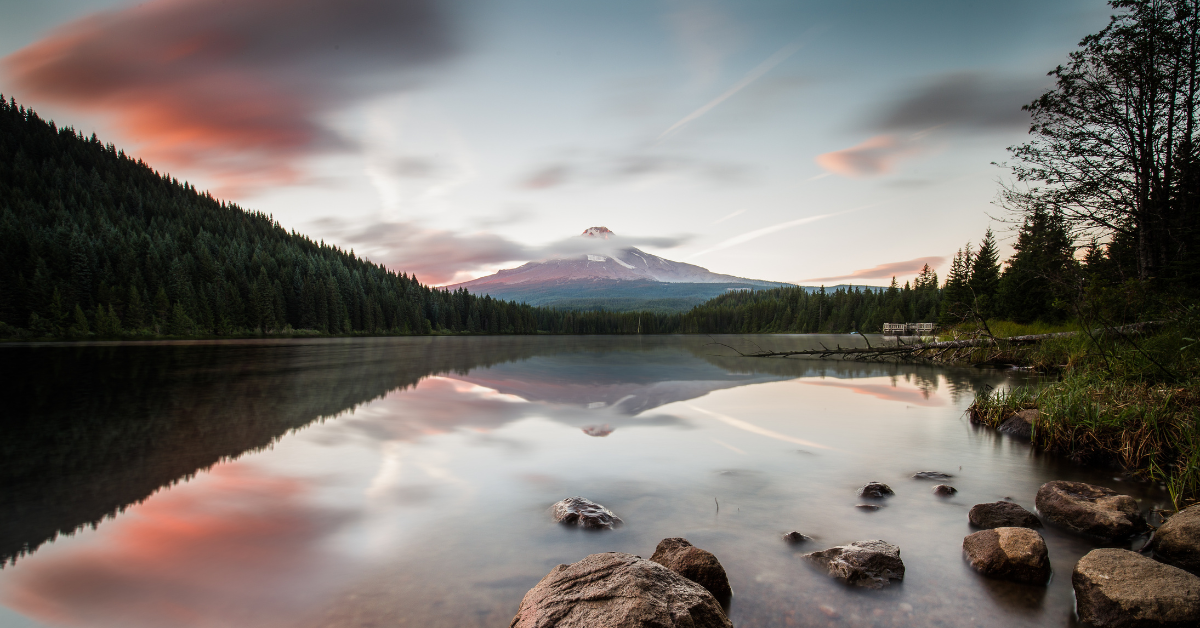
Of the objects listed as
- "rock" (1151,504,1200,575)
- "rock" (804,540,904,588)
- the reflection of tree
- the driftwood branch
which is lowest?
the reflection of tree

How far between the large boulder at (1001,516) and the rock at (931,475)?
7.58 feet

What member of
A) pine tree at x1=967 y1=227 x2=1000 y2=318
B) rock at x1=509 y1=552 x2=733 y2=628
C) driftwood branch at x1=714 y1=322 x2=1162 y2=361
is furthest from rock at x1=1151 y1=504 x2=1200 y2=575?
pine tree at x1=967 y1=227 x2=1000 y2=318

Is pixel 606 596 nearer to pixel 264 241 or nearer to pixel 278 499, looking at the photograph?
pixel 278 499

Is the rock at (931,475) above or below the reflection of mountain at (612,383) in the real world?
above

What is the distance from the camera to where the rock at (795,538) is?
5.89 metres

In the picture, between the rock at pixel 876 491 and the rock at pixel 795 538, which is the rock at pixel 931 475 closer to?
the rock at pixel 876 491

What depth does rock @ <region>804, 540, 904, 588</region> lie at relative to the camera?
483cm

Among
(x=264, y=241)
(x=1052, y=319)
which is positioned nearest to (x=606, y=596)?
(x=1052, y=319)

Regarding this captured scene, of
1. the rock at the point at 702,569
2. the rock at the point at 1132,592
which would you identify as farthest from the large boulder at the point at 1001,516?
the rock at the point at 702,569

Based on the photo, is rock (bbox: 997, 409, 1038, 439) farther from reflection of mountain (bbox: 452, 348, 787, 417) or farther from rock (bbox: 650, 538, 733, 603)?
rock (bbox: 650, 538, 733, 603)

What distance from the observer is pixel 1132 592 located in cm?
401

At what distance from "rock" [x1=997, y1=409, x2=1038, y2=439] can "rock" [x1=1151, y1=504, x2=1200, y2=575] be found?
20.0 feet

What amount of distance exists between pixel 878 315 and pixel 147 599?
5398 inches

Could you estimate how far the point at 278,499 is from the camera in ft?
25.5
